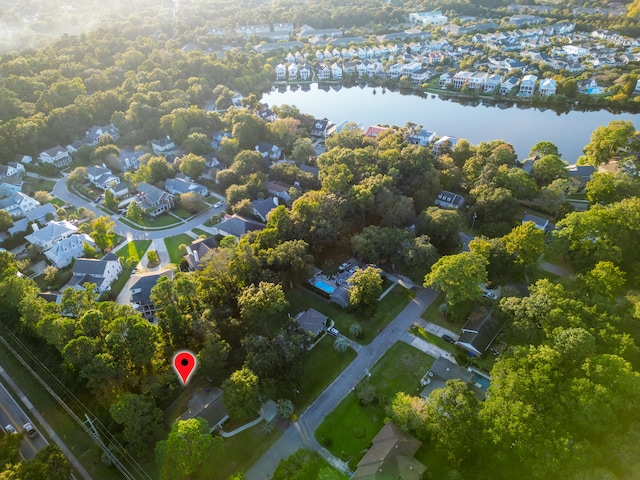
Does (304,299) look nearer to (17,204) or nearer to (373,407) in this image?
(373,407)

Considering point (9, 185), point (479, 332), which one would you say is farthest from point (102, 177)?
point (479, 332)

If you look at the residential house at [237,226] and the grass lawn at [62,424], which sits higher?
the residential house at [237,226]

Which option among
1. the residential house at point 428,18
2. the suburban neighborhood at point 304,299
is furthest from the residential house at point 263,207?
the residential house at point 428,18

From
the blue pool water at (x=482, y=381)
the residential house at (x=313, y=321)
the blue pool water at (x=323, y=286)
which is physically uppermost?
the residential house at (x=313, y=321)

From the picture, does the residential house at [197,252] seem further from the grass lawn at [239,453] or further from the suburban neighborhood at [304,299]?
the grass lawn at [239,453]

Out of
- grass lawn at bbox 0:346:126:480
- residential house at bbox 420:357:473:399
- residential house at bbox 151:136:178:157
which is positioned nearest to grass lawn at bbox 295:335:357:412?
residential house at bbox 420:357:473:399

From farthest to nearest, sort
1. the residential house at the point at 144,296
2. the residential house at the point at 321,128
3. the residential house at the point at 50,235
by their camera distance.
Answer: the residential house at the point at 321,128, the residential house at the point at 50,235, the residential house at the point at 144,296

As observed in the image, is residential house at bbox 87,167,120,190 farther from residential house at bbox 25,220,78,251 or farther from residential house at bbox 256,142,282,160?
residential house at bbox 256,142,282,160

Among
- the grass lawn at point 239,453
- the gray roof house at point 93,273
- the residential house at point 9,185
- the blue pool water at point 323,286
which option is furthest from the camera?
the residential house at point 9,185
